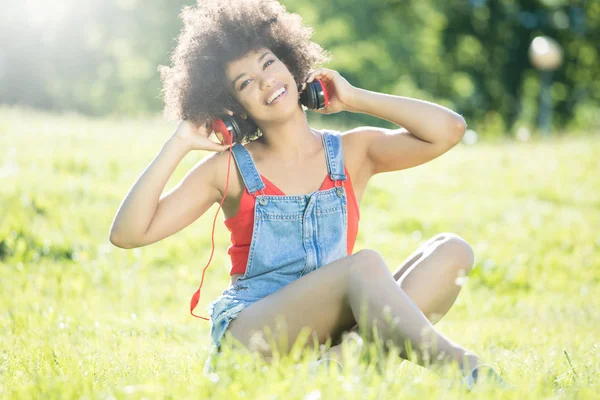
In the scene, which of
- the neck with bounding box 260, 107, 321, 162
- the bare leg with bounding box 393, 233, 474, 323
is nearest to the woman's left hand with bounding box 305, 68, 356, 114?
the neck with bounding box 260, 107, 321, 162

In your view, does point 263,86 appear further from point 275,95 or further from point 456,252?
point 456,252

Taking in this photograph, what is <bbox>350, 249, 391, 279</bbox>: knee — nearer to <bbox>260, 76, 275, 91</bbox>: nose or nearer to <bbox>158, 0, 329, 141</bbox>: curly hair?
<bbox>260, 76, 275, 91</bbox>: nose

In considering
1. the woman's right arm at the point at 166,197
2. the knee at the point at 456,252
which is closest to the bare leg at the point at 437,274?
the knee at the point at 456,252

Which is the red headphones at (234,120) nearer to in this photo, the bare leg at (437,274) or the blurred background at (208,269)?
the blurred background at (208,269)

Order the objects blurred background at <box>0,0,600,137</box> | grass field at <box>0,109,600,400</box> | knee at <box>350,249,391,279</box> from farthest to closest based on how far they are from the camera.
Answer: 1. blurred background at <box>0,0,600,137</box>
2. knee at <box>350,249,391,279</box>
3. grass field at <box>0,109,600,400</box>

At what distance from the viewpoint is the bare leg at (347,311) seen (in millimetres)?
2855

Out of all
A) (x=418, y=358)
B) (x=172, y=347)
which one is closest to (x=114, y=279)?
(x=172, y=347)

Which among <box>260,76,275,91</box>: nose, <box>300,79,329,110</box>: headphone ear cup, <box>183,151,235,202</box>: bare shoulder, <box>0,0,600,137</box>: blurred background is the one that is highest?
<box>0,0,600,137</box>: blurred background

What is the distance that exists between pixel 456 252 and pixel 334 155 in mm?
753

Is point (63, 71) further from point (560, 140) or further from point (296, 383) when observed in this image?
point (296, 383)

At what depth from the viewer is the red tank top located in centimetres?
358

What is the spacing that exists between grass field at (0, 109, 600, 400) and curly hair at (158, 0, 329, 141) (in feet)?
4.08

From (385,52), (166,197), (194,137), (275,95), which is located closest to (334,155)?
(275,95)

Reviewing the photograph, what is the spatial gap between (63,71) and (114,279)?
25.2 m
